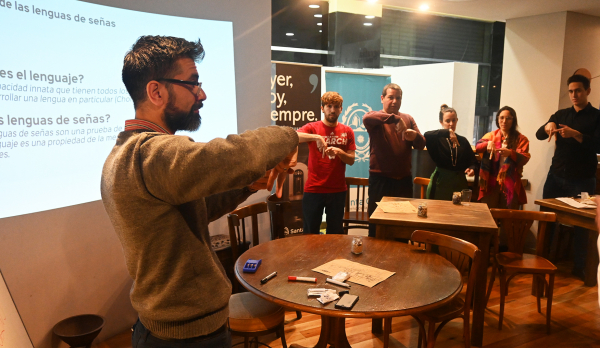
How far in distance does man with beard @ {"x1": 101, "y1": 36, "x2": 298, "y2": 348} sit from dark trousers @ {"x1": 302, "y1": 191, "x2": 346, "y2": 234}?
7.83 ft

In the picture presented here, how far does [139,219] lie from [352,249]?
151cm

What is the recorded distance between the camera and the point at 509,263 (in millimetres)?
3002

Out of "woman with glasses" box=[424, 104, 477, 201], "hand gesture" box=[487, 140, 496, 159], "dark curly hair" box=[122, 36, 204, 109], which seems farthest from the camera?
"hand gesture" box=[487, 140, 496, 159]

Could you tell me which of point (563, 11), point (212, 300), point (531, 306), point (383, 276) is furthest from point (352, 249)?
point (563, 11)

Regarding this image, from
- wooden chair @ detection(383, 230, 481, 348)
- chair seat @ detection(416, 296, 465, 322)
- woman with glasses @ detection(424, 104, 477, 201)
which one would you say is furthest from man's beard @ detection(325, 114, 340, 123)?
chair seat @ detection(416, 296, 465, 322)

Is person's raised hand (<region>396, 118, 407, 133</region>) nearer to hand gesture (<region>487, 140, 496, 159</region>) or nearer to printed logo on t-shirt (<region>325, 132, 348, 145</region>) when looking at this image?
printed logo on t-shirt (<region>325, 132, 348, 145</region>)

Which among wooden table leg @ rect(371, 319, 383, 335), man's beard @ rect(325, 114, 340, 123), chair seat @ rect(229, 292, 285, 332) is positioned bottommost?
wooden table leg @ rect(371, 319, 383, 335)

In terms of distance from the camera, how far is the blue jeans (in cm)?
108

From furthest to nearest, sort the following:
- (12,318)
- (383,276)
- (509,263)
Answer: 1. (509,263)
2. (383,276)
3. (12,318)

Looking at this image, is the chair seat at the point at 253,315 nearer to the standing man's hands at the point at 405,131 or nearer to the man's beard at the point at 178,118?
the man's beard at the point at 178,118

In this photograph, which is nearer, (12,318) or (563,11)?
(12,318)

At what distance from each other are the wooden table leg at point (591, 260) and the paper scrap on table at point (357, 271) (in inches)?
98.7

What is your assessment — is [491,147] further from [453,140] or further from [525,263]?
[525,263]

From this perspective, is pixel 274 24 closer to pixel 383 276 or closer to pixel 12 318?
pixel 383 276
